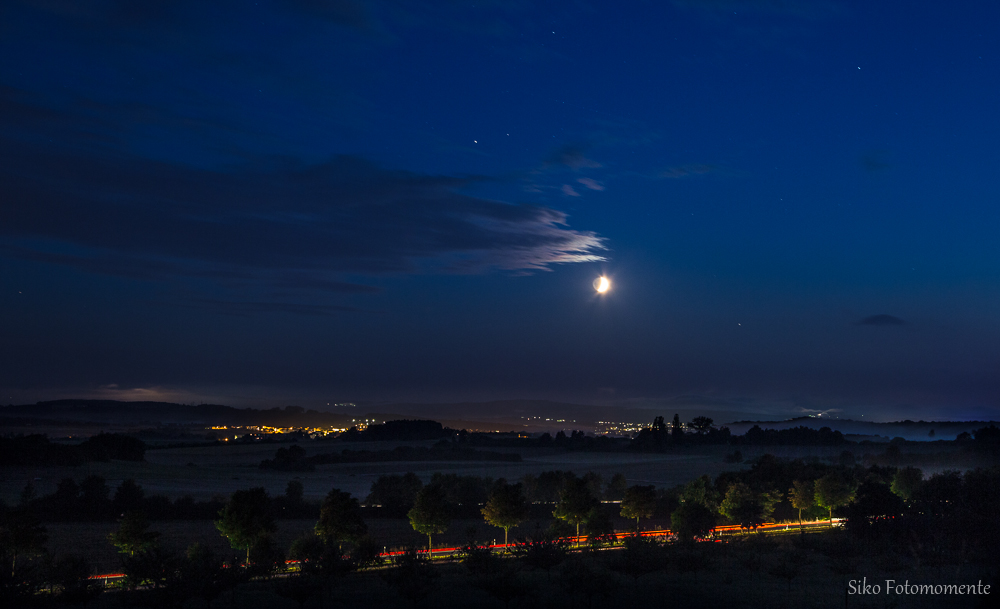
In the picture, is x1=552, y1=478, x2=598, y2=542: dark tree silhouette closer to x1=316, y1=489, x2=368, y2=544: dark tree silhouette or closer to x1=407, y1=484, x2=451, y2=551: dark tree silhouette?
x1=407, y1=484, x2=451, y2=551: dark tree silhouette

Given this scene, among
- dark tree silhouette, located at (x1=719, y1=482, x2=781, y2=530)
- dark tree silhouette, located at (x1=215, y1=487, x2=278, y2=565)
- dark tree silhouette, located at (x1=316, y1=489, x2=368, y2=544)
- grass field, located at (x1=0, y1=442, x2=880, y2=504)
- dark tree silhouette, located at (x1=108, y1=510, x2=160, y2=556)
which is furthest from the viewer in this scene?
grass field, located at (x1=0, y1=442, x2=880, y2=504)

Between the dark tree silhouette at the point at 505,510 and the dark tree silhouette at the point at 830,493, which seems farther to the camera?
the dark tree silhouette at the point at 830,493

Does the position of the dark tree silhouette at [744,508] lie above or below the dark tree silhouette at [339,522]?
below

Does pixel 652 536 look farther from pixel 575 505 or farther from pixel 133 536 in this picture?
pixel 133 536

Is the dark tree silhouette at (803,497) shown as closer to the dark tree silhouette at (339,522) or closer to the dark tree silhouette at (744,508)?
the dark tree silhouette at (744,508)

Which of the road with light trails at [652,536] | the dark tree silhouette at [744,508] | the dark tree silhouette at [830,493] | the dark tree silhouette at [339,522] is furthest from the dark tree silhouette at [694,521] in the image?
the dark tree silhouette at [339,522]

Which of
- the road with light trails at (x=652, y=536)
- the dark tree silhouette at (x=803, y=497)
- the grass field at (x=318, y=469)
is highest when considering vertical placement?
the dark tree silhouette at (x=803, y=497)

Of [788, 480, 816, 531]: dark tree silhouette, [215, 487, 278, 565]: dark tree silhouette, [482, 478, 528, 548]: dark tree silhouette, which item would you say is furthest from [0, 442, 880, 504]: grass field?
[788, 480, 816, 531]: dark tree silhouette

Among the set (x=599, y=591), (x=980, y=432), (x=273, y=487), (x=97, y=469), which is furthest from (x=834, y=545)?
(x=980, y=432)

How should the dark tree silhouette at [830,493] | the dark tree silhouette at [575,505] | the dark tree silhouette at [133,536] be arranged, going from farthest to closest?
the dark tree silhouette at [830,493] → the dark tree silhouette at [575,505] → the dark tree silhouette at [133,536]

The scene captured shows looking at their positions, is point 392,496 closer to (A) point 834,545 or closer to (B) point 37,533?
(B) point 37,533

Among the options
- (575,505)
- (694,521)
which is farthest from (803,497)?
(575,505)

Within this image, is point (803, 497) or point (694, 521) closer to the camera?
point (694, 521)

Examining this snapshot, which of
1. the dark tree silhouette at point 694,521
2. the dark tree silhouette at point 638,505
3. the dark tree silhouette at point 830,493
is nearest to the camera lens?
the dark tree silhouette at point 694,521
